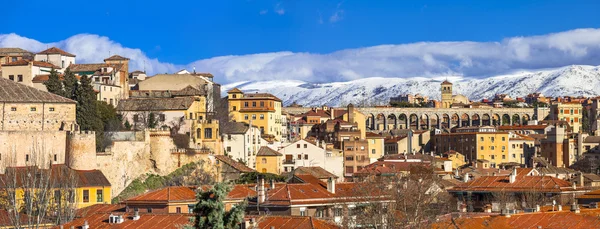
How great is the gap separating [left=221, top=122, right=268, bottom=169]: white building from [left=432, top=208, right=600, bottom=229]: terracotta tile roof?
43516 millimetres

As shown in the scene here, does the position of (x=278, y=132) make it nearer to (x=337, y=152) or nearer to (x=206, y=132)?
(x=337, y=152)

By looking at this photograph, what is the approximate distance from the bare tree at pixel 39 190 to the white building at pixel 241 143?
21939 mm

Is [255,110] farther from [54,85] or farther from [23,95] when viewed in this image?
[23,95]

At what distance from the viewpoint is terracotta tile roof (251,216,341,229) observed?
47.3 m

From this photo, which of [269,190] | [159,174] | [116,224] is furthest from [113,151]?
[116,224]

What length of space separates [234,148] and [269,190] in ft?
123

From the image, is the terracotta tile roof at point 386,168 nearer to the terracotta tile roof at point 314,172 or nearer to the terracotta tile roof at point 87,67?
the terracotta tile roof at point 314,172

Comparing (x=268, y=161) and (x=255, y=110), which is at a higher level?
(x=255, y=110)

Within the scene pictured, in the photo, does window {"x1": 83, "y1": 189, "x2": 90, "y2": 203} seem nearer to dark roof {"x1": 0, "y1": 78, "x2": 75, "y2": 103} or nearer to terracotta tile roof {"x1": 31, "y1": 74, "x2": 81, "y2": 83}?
dark roof {"x1": 0, "y1": 78, "x2": 75, "y2": 103}

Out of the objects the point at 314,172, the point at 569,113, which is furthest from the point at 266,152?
the point at 569,113

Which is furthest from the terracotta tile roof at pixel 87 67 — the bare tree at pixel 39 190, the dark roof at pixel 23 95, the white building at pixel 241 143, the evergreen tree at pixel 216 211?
the evergreen tree at pixel 216 211

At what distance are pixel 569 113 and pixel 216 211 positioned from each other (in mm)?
154313

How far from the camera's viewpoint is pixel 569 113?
590 ft

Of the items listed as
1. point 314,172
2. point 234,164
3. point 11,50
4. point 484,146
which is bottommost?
point 314,172
